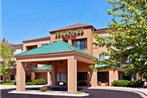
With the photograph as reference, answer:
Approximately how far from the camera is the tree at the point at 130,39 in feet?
40.3

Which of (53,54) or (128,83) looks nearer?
(53,54)

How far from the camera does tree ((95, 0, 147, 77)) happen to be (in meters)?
12.3

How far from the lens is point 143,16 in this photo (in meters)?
13.0

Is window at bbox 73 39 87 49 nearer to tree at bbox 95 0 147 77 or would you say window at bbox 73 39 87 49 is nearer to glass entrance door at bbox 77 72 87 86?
glass entrance door at bbox 77 72 87 86

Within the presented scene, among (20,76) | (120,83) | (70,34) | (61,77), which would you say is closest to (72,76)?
(20,76)

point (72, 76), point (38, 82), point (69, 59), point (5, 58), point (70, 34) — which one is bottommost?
point (38, 82)

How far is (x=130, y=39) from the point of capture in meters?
12.5

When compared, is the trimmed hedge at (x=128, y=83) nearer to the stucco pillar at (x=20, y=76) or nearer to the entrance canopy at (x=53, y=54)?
the entrance canopy at (x=53, y=54)

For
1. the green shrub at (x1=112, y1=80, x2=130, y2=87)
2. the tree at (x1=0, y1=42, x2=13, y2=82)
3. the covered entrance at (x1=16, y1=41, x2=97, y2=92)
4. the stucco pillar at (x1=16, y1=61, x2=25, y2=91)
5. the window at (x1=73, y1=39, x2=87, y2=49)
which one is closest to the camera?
the covered entrance at (x1=16, y1=41, x2=97, y2=92)

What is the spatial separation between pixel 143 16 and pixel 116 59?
2.55m

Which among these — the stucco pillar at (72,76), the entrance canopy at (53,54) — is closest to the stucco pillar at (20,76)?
the entrance canopy at (53,54)

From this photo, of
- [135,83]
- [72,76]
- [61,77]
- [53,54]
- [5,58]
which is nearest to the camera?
[72,76]

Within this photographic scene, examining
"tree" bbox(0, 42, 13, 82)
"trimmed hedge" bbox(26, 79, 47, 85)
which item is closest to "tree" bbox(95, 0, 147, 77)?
"trimmed hedge" bbox(26, 79, 47, 85)

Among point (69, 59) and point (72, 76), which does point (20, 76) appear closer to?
point (69, 59)
